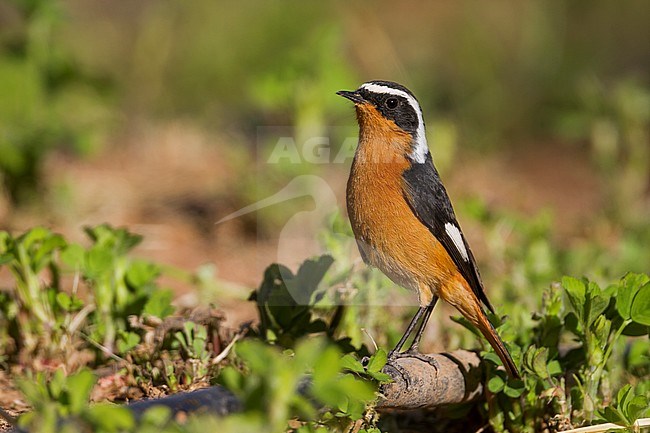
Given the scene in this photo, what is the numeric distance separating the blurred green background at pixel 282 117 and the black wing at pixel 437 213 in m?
1.46

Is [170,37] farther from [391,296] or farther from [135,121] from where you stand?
[391,296]

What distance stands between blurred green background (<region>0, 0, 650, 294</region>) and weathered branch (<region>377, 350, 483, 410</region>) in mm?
1883

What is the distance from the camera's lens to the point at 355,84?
7.75 m

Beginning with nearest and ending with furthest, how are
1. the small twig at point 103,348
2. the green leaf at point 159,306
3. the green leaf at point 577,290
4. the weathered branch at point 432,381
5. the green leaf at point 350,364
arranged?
the green leaf at point 350,364 → the weathered branch at point 432,381 → the green leaf at point 577,290 → the small twig at point 103,348 → the green leaf at point 159,306

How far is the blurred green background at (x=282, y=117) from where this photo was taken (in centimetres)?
699

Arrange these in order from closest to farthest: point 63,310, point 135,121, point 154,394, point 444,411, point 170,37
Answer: point 154,394, point 444,411, point 63,310, point 135,121, point 170,37

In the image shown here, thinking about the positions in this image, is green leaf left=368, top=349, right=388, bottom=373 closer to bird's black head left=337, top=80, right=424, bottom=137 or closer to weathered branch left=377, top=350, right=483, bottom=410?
weathered branch left=377, top=350, right=483, bottom=410

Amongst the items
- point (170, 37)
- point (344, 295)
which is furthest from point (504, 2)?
point (344, 295)

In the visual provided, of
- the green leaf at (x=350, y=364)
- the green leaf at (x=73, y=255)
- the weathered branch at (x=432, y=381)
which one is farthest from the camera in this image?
A: the green leaf at (x=73, y=255)

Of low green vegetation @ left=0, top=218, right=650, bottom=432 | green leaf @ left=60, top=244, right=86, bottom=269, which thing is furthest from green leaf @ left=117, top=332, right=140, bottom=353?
green leaf @ left=60, top=244, right=86, bottom=269

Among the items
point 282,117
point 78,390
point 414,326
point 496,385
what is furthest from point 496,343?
point 282,117

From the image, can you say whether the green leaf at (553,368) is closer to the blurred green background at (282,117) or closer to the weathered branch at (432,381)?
the weathered branch at (432,381)

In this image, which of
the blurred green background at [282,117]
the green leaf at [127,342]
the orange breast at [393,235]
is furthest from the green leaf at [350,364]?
the blurred green background at [282,117]

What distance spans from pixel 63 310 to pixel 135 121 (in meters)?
5.49
